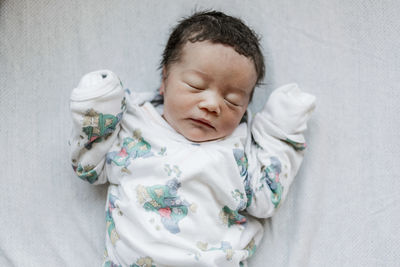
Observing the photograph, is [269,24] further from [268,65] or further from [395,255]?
[395,255]

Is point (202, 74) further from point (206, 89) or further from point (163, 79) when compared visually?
point (163, 79)

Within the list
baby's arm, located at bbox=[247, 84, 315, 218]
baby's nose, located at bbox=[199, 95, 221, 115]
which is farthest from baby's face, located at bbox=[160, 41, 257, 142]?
baby's arm, located at bbox=[247, 84, 315, 218]

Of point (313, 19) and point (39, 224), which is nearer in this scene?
point (39, 224)

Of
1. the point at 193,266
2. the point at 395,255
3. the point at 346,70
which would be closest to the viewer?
the point at 193,266

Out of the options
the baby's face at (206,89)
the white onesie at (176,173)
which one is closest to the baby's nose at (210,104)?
the baby's face at (206,89)

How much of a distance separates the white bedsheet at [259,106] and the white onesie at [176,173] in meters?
0.10

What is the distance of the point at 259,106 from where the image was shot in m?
1.66

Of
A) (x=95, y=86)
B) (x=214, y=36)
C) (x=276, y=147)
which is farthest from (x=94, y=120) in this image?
(x=276, y=147)

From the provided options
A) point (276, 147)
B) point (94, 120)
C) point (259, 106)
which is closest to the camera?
point (94, 120)

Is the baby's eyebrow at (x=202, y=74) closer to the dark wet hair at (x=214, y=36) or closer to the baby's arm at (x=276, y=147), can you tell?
the dark wet hair at (x=214, y=36)

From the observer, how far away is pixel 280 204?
1.50 metres

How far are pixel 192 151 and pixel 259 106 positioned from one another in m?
0.33

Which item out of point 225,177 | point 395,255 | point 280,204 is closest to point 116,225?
point 225,177

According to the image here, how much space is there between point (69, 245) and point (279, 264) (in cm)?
60
